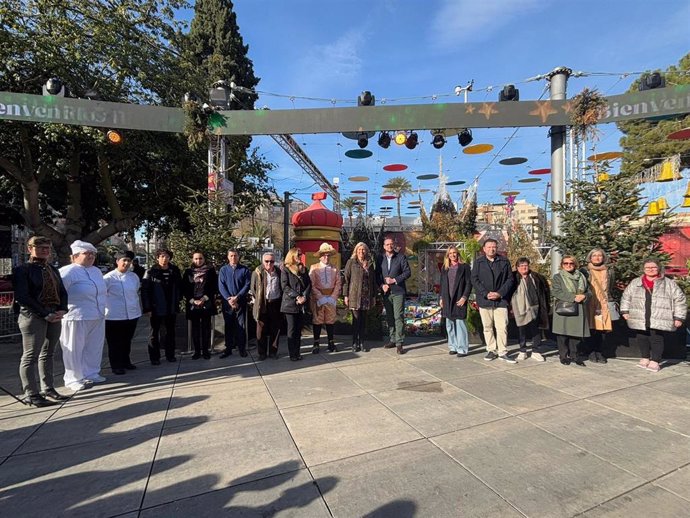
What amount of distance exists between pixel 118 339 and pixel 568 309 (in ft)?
19.8

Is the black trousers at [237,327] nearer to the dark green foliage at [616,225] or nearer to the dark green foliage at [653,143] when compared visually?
the dark green foliage at [616,225]

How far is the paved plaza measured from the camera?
2.37m

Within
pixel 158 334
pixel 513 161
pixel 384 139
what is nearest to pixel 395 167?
pixel 513 161

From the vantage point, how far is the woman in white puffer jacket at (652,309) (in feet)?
16.3

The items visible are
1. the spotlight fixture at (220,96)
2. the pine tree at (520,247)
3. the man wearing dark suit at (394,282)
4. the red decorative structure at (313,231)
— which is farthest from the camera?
the pine tree at (520,247)

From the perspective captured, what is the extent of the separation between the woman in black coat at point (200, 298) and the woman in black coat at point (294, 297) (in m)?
1.07

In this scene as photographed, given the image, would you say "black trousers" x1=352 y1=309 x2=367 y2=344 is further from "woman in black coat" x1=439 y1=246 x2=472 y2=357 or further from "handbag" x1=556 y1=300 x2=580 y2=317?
"handbag" x1=556 y1=300 x2=580 y2=317

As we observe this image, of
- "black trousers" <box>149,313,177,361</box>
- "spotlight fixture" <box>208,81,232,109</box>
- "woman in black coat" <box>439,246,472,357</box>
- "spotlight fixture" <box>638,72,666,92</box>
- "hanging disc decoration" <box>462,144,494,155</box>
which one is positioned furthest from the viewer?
"hanging disc decoration" <box>462,144,494,155</box>

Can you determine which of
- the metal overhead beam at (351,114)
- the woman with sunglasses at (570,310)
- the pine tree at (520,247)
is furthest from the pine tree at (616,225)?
the pine tree at (520,247)

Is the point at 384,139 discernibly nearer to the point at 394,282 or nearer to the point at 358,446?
the point at 394,282

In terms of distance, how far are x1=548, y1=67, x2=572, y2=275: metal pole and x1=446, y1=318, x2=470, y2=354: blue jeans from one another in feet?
7.75

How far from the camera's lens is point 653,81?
7.05 m

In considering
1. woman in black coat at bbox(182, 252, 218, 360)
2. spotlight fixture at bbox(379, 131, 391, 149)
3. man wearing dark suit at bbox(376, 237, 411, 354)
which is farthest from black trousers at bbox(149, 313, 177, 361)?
spotlight fixture at bbox(379, 131, 391, 149)

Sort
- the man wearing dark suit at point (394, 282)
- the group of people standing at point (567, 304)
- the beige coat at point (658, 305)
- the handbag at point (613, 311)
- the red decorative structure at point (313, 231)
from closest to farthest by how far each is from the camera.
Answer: the beige coat at point (658, 305)
the group of people standing at point (567, 304)
the handbag at point (613, 311)
the man wearing dark suit at point (394, 282)
the red decorative structure at point (313, 231)
